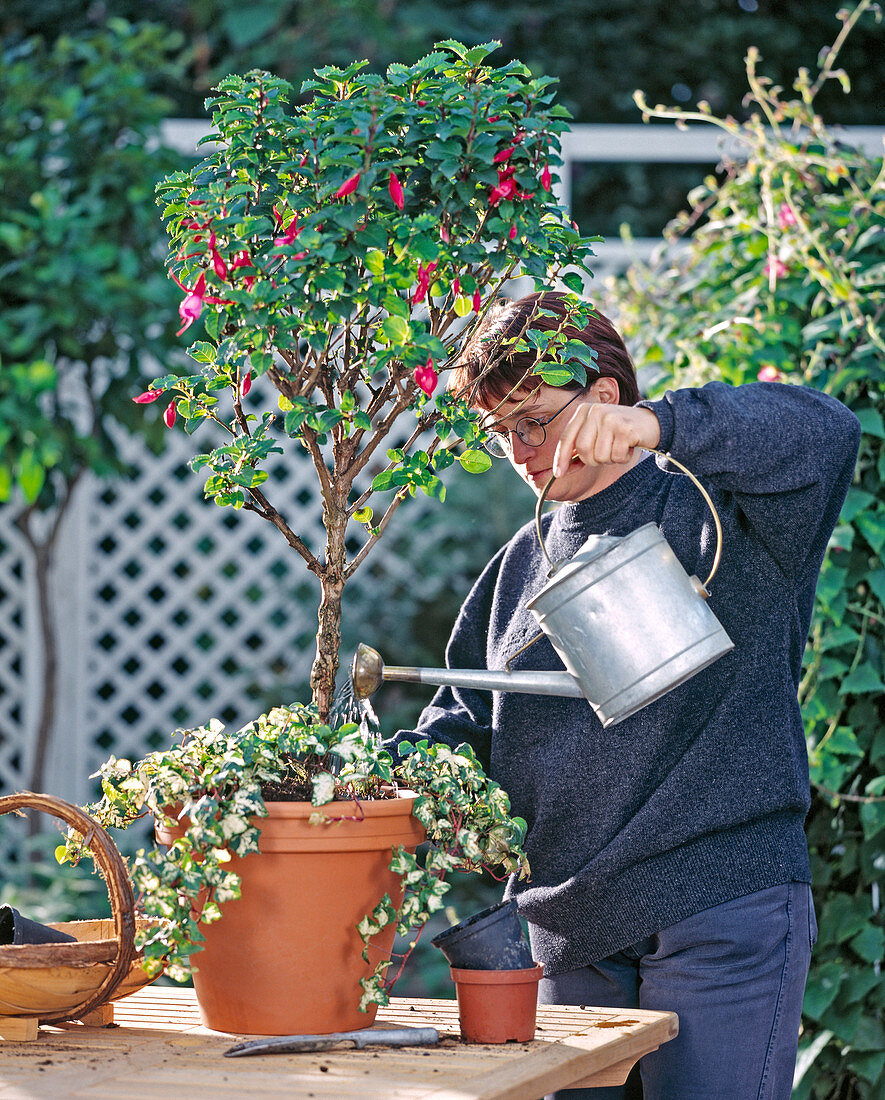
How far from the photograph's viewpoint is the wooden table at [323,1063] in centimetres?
96

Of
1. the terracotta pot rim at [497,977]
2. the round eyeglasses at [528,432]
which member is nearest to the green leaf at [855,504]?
the round eyeglasses at [528,432]

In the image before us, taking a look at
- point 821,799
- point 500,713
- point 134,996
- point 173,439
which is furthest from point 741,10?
point 134,996

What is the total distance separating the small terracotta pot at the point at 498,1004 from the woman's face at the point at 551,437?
0.56m

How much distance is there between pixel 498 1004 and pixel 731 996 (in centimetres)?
35

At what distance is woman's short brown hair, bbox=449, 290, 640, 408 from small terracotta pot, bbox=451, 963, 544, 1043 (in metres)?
0.54

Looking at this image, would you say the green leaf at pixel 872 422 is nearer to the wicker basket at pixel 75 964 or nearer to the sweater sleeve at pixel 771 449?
the sweater sleeve at pixel 771 449

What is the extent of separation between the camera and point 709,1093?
1327 mm

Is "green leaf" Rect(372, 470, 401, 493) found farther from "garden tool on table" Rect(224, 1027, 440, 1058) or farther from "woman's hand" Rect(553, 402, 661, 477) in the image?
"garden tool on table" Rect(224, 1027, 440, 1058)

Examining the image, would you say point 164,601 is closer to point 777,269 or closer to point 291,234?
point 777,269

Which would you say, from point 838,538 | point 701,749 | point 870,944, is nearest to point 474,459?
point 701,749

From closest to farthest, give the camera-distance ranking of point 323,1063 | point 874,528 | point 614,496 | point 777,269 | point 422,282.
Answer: point 323,1063
point 422,282
point 614,496
point 874,528
point 777,269

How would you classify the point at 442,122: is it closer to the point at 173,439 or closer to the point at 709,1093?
the point at 709,1093

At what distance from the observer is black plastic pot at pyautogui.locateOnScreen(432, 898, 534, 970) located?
1.13m

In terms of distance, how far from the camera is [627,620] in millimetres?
1147
